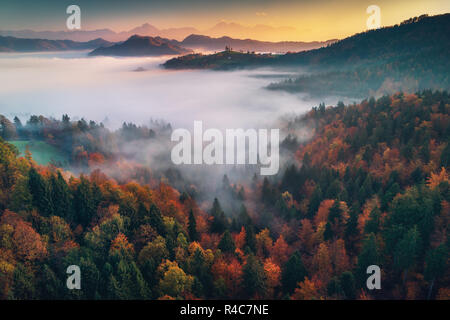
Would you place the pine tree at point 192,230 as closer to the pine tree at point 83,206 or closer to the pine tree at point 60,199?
the pine tree at point 83,206

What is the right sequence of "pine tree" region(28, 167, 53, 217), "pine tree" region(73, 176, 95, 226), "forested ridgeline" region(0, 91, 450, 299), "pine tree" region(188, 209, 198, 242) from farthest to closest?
"pine tree" region(188, 209, 198, 242) → "pine tree" region(73, 176, 95, 226) → "pine tree" region(28, 167, 53, 217) → "forested ridgeline" region(0, 91, 450, 299)

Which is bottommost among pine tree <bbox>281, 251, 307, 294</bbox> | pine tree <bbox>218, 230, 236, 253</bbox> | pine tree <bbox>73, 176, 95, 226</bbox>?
pine tree <bbox>281, 251, 307, 294</bbox>

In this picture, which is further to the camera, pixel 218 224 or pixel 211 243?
pixel 218 224

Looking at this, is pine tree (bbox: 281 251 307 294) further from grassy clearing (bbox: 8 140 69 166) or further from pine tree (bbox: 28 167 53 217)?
grassy clearing (bbox: 8 140 69 166)

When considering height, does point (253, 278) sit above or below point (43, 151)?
below

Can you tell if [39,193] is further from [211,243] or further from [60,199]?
[211,243]

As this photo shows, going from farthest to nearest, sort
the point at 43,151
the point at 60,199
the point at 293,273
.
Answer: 1. the point at 43,151
2. the point at 60,199
3. the point at 293,273

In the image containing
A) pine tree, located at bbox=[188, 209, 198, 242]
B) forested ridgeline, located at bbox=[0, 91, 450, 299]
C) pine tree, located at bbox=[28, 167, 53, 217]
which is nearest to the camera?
forested ridgeline, located at bbox=[0, 91, 450, 299]

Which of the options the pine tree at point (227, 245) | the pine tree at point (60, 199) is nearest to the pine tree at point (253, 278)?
the pine tree at point (227, 245)

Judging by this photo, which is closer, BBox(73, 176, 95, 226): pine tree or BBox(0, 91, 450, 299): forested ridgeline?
BBox(0, 91, 450, 299): forested ridgeline

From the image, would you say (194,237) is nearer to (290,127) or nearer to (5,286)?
(5,286)

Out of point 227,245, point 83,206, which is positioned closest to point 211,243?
point 227,245

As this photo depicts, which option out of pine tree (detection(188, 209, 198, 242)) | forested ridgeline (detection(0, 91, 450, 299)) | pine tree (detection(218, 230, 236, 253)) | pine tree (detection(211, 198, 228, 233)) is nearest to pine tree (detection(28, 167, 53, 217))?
forested ridgeline (detection(0, 91, 450, 299))
